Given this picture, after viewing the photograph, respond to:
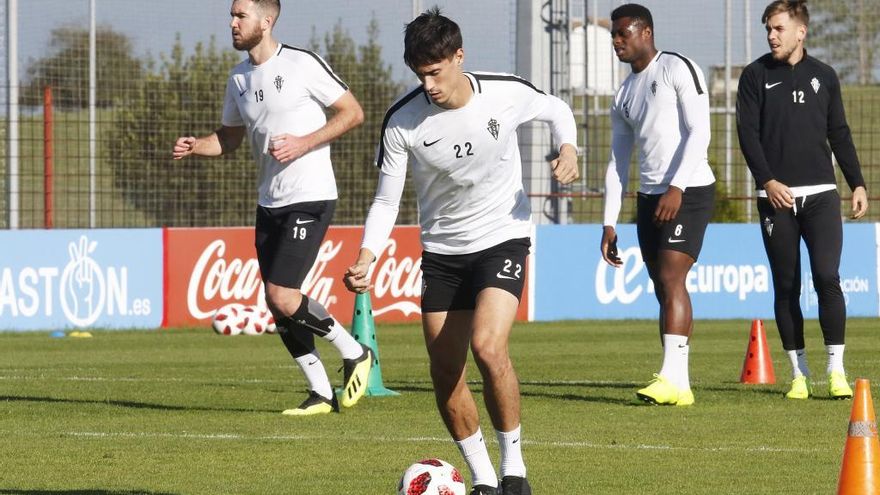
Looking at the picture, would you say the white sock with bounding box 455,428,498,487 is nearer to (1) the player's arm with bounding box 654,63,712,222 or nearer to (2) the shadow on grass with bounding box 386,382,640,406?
(1) the player's arm with bounding box 654,63,712,222

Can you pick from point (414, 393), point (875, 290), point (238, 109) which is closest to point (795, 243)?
point (414, 393)

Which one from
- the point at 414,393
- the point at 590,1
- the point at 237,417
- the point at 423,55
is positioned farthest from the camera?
the point at 590,1

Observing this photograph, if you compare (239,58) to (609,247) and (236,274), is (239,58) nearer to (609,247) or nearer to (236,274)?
(236,274)

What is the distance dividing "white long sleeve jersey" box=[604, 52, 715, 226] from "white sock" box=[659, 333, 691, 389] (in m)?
0.82

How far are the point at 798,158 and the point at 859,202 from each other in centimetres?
46

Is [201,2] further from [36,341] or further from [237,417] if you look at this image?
[237,417]

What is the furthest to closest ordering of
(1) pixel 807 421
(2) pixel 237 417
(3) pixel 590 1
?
(3) pixel 590 1 → (2) pixel 237 417 → (1) pixel 807 421

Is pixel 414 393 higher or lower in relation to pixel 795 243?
lower

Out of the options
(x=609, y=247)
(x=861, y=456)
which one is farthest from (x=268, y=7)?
(x=861, y=456)

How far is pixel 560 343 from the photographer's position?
16.8m

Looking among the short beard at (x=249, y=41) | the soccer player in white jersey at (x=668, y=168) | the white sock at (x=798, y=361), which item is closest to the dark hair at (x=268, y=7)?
the short beard at (x=249, y=41)

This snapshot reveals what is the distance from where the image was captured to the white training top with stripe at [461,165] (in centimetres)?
698

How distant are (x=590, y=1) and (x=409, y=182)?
3.94 meters

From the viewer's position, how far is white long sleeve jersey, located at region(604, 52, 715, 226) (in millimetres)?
10164
